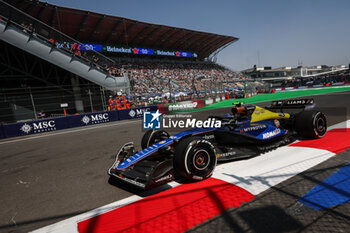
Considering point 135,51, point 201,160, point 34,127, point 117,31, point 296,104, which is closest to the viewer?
point 201,160

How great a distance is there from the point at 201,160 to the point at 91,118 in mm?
11135

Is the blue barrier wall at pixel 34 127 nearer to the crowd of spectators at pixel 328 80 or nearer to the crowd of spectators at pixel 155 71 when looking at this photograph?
the crowd of spectators at pixel 155 71

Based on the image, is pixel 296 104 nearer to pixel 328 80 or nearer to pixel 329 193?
pixel 329 193

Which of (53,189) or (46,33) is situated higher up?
(46,33)

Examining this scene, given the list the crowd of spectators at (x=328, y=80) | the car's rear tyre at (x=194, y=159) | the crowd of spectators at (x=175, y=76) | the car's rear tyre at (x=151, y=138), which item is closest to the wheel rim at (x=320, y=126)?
the car's rear tyre at (x=194, y=159)

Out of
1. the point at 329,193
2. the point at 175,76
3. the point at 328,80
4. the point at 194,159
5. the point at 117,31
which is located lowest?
the point at 329,193

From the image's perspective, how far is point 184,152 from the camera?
2803 mm

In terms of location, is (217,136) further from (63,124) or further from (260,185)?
(63,124)

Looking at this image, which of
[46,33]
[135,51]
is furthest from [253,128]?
[135,51]

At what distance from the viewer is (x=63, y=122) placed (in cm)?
1146

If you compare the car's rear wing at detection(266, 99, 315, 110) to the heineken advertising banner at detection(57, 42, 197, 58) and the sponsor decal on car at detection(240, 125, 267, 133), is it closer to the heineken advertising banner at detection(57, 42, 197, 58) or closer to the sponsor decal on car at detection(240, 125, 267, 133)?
the sponsor decal on car at detection(240, 125, 267, 133)

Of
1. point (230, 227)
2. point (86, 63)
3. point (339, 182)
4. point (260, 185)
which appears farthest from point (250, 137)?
point (86, 63)

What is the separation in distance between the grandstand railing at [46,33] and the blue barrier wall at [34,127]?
658cm

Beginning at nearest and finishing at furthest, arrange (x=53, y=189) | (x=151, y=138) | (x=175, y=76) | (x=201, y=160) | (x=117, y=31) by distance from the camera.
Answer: (x=201, y=160) → (x=53, y=189) → (x=151, y=138) → (x=117, y=31) → (x=175, y=76)
